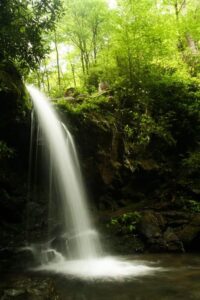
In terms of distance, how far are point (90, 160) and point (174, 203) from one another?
3.72 m

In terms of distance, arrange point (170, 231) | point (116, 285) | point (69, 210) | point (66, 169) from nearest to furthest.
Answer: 1. point (116, 285)
2. point (170, 231)
3. point (69, 210)
4. point (66, 169)

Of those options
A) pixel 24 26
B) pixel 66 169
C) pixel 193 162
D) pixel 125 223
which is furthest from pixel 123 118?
pixel 24 26

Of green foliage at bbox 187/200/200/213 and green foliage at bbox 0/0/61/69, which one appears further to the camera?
green foliage at bbox 187/200/200/213

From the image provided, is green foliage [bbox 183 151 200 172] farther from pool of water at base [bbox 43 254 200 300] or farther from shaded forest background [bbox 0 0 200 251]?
pool of water at base [bbox 43 254 200 300]

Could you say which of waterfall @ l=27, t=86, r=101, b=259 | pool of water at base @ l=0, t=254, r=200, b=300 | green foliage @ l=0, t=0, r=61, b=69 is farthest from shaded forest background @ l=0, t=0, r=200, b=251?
pool of water at base @ l=0, t=254, r=200, b=300

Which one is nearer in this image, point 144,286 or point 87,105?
point 144,286

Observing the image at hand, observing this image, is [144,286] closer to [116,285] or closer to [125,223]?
[116,285]

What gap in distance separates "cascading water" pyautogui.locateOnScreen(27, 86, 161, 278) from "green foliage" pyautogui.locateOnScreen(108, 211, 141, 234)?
0.76 metres

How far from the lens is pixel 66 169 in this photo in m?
12.4

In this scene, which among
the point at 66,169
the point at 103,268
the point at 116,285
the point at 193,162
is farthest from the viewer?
the point at 193,162

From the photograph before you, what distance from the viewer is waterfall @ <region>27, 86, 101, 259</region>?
11.9 m

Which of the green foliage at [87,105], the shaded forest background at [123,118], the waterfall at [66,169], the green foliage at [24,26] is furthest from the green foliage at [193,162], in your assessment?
→ the green foliage at [24,26]

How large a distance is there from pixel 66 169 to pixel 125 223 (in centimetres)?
301

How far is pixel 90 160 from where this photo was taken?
519 inches
